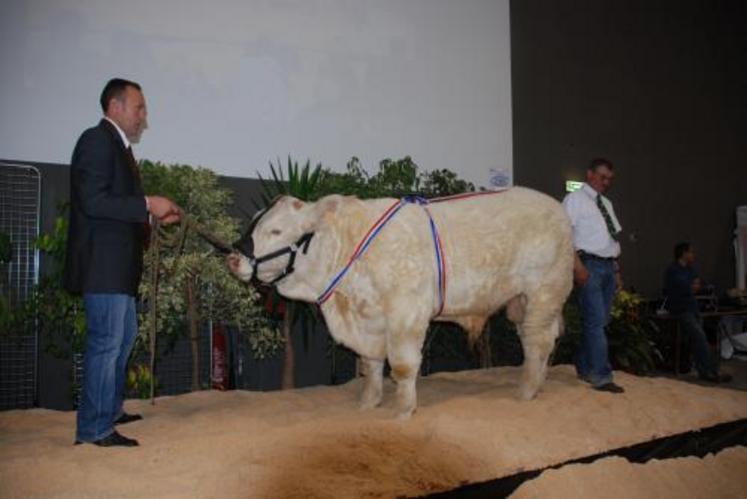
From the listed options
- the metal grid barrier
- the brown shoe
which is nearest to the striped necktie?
the metal grid barrier

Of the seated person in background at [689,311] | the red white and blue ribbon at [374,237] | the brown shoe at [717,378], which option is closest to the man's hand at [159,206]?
the red white and blue ribbon at [374,237]

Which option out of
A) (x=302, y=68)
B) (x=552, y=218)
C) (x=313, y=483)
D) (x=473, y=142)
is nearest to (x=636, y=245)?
(x=473, y=142)

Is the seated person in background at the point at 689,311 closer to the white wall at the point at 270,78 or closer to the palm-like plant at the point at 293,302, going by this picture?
the white wall at the point at 270,78

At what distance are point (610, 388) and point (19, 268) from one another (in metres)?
4.45

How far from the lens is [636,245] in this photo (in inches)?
336

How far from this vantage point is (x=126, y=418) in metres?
3.33

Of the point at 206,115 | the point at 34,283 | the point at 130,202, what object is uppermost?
the point at 206,115

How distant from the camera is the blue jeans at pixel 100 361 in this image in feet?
8.95

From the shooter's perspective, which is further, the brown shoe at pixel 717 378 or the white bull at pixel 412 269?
the brown shoe at pixel 717 378

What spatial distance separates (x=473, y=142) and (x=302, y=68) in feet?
7.62

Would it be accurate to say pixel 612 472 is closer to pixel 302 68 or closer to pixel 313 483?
pixel 313 483

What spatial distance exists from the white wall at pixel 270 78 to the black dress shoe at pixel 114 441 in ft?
8.14

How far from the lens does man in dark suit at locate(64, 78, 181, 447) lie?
106 inches

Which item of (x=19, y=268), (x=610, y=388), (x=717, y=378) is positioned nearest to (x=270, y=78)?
(x=19, y=268)
